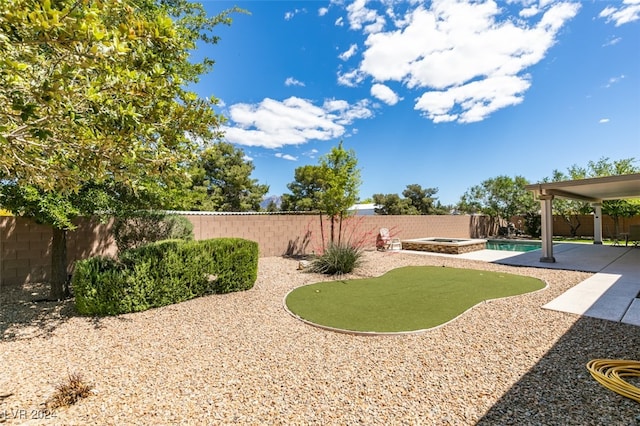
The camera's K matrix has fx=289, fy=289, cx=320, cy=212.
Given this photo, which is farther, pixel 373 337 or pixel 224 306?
pixel 224 306

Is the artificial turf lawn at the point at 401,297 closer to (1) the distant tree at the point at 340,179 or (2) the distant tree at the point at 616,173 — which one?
(1) the distant tree at the point at 340,179

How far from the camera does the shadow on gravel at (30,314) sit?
4.30 m

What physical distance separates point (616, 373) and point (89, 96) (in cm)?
525

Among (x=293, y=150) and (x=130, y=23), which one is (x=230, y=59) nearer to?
(x=130, y=23)

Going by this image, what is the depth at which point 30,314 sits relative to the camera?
5066 mm

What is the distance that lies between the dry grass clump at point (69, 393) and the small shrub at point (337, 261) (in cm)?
611

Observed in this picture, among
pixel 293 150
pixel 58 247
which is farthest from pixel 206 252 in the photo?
pixel 293 150

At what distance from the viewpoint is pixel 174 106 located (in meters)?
2.81

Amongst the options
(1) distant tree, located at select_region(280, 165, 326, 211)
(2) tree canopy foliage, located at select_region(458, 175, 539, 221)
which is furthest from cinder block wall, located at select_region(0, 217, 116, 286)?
(2) tree canopy foliage, located at select_region(458, 175, 539, 221)

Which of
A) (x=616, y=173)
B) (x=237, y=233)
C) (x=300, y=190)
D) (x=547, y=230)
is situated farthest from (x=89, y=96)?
(x=616, y=173)

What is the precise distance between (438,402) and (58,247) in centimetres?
744

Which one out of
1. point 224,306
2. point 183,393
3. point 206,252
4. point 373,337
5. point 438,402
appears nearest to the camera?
point 438,402

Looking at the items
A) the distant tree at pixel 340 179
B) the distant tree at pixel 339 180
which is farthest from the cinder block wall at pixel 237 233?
the distant tree at pixel 340 179

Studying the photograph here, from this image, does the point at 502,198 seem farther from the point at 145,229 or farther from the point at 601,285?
the point at 145,229
